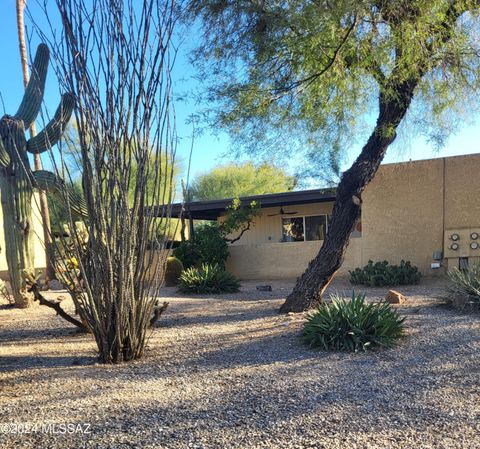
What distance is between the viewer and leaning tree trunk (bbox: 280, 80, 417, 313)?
808 cm

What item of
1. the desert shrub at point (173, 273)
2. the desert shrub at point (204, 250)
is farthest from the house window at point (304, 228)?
the desert shrub at point (173, 273)

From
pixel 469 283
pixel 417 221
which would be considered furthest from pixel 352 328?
pixel 417 221

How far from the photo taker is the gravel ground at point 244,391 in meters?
3.33

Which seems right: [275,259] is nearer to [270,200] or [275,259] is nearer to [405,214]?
[270,200]

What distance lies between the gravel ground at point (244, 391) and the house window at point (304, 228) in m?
12.1

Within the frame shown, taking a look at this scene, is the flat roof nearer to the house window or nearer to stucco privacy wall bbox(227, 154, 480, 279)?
stucco privacy wall bbox(227, 154, 480, 279)

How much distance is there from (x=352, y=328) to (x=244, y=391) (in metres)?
1.97

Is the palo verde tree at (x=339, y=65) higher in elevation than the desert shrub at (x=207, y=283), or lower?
higher

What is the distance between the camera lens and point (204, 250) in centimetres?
1535

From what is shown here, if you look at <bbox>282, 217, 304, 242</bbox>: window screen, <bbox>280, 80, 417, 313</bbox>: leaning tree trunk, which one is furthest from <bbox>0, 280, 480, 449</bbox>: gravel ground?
<bbox>282, 217, 304, 242</bbox>: window screen

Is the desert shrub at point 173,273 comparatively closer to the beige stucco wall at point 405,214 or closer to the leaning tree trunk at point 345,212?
the beige stucco wall at point 405,214

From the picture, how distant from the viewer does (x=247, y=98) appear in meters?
7.85

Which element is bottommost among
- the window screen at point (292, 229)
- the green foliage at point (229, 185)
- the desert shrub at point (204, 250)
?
the desert shrub at point (204, 250)

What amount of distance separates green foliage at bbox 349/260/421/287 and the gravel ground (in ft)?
16.0
